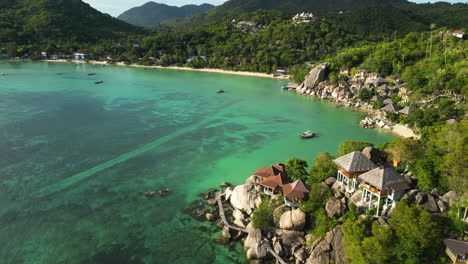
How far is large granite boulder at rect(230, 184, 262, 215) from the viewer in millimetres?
17106

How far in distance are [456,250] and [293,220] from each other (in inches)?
264

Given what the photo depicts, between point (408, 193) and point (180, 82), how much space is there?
52335 mm

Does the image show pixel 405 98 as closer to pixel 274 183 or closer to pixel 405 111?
pixel 405 111

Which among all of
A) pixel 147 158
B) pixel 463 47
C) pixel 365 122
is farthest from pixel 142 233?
pixel 463 47

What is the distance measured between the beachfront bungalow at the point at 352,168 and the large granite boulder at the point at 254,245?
18.9ft

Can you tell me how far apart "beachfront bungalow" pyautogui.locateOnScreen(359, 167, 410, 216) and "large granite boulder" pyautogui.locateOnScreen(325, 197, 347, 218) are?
114 cm

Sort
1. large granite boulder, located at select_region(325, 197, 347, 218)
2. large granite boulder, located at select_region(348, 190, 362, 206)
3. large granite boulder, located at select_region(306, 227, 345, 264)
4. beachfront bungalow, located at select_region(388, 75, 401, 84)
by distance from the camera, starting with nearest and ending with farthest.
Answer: large granite boulder, located at select_region(306, 227, 345, 264) → large granite boulder, located at select_region(325, 197, 347, 218) → large granite boulder, located at select_region(348, 190, 362, 206) → beachfront bungalow, located at select_region(388, 75, 401, 84)

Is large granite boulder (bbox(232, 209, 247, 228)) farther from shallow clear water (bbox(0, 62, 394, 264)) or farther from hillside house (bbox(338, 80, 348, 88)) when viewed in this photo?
hillside house (bbox(338, 80, 348, 88))

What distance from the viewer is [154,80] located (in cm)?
6253

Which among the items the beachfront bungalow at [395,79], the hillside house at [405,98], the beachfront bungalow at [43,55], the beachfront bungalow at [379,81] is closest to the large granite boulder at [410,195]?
the hillside house at [405,98]

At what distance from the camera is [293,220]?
15.0m

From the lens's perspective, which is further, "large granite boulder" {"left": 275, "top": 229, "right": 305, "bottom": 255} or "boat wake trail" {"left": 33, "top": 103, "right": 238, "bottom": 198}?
"boat wake trail" {"left": 33, "top": 103, "right": 238, "bottom": 198}

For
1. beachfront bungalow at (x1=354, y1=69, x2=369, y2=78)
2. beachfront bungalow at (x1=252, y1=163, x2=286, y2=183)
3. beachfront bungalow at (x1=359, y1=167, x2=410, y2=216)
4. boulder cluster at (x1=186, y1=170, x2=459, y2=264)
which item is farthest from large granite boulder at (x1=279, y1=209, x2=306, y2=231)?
beachfront bungalow at (x1=354, y1=69, x2=369, y2=78)

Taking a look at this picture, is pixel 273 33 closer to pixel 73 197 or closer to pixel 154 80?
pixel 154 80
